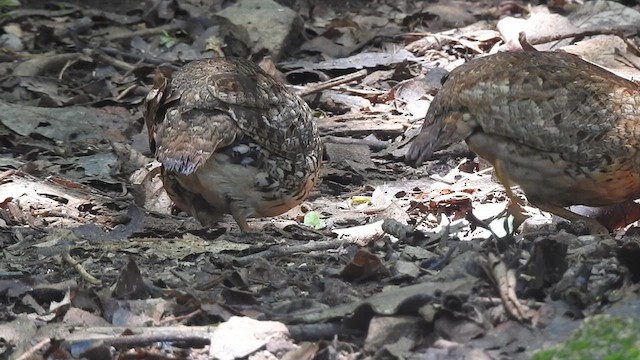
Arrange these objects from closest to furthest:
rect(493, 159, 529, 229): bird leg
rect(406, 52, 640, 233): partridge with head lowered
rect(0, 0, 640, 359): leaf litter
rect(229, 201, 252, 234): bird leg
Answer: rect(0, 0, 640, 359): leaf litter
rect(406, 52, 640, 233): partridge with head lowered
rect(493, 159, 529, 229): bird leg
rect(229, 201, 252, 234): bird leg

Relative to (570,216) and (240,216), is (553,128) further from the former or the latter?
(240,216)

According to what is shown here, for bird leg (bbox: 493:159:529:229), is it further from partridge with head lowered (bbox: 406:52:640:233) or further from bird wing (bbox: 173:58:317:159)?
bird wing (bbox: 173:58:317:159)

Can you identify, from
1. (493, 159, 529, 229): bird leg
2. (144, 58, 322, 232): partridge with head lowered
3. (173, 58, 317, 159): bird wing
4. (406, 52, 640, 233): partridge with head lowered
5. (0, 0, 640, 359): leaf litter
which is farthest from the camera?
(173, 58, 317, 159): bird wing

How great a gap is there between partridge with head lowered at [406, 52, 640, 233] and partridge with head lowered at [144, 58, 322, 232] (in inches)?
34.4

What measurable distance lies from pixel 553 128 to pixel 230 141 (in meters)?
1.71

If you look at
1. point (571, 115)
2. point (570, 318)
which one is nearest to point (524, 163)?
point (571, 115)

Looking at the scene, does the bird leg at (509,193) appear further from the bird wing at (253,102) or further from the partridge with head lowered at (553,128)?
the bird wing at (253,102)

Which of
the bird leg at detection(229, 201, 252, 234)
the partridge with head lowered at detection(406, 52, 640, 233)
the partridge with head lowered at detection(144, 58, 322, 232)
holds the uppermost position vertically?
the partridge with head lowered at detection(406, 52, 640, 233)

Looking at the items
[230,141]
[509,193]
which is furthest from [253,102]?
[509,193]

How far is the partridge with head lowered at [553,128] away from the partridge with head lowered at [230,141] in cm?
87

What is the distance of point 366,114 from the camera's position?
8.80 m

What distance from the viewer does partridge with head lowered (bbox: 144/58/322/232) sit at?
6.31 m

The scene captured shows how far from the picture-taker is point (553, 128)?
5.97 m

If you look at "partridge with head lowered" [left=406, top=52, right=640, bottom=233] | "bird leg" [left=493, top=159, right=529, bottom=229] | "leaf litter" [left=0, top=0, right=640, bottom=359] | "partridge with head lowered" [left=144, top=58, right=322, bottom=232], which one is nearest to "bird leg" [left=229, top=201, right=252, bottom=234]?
"partridge with head lowered" [left=144, top=58, right=322, bottom=232]
